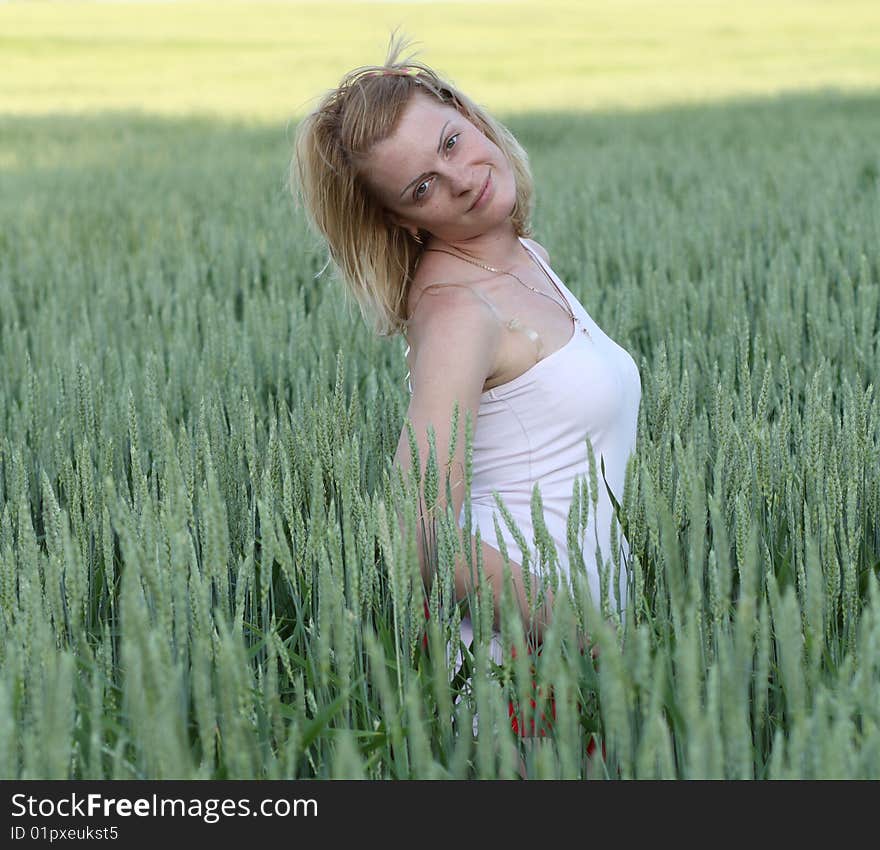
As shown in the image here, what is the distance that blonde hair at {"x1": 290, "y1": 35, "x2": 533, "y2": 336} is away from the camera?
1.96 meters

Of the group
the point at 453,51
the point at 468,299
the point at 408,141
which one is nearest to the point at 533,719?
the point at 468,299

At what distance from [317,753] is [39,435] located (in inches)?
50.2

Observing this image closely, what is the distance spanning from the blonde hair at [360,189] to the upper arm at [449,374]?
25cm

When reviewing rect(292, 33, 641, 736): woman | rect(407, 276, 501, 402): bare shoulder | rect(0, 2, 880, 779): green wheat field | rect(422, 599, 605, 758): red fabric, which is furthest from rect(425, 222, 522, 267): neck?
rect(422, 599, 605, 758): red fabric

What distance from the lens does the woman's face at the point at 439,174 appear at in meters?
1.90

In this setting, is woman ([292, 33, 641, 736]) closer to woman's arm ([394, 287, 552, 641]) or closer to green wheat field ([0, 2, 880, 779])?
woman's arm ([394, 287, 552, 641])

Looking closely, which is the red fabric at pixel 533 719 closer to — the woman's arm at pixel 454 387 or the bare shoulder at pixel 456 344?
the woman's arm at pixel 454 387

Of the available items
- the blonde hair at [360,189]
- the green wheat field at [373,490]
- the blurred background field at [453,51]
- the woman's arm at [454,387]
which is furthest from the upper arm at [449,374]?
the blurred background field at [453,51]

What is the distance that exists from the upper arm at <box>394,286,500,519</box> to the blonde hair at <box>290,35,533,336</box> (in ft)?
0.81

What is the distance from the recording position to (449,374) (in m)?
1.72

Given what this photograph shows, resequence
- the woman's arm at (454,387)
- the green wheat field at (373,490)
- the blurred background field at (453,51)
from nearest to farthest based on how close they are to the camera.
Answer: the green wheat field at (373,490) < the woman's arm at (454,387) < the blurred background field at (453,51)

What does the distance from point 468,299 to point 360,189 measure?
0.33 meters
